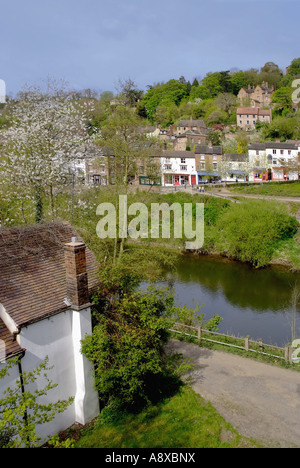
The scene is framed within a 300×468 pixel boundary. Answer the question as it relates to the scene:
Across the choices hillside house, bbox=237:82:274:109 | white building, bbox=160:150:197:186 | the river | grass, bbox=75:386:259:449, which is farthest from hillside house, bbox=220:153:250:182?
grass, bbox=75:386:259:449

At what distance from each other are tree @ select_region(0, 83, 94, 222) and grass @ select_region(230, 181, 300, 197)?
28.6 metres

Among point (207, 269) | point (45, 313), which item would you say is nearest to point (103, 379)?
point (45, 313)

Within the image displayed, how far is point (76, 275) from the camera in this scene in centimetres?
891

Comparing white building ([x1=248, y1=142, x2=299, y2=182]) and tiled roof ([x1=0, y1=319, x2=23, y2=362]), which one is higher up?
white building ([x1=248, y1=142, x2=299, y2=182])

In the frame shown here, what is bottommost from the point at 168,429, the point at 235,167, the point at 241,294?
the point at 241,294

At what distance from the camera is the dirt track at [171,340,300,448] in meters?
8.82

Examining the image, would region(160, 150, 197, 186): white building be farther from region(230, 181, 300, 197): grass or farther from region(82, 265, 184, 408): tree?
region(82, 265, 184, 408): tree

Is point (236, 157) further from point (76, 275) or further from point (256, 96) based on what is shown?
point (76, 275)

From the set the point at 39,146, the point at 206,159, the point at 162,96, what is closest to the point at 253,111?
the point at 206,159

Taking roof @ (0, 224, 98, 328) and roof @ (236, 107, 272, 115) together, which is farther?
roof @ (236, 107, 272, 115)

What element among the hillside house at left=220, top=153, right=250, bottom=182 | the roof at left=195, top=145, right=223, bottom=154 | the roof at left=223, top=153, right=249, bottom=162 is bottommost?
the hillside house at left=220, top=153, right=250, bottom=182

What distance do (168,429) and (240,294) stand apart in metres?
15.8

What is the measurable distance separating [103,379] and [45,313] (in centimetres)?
226
